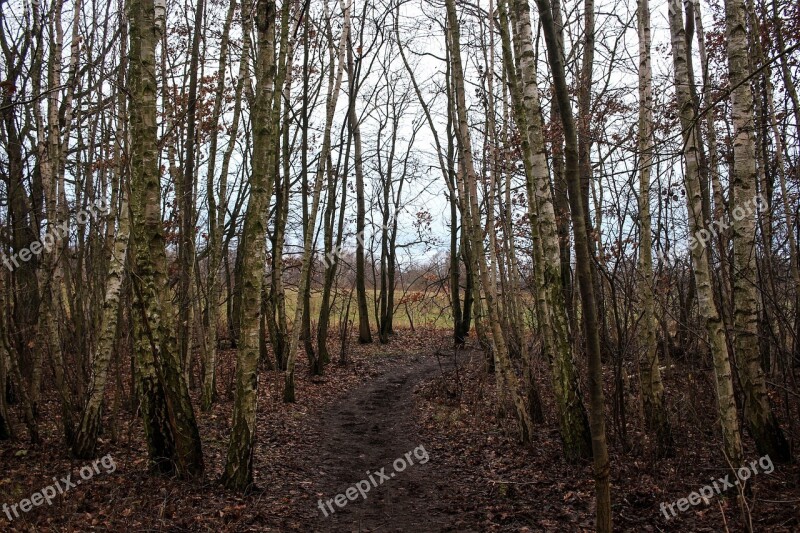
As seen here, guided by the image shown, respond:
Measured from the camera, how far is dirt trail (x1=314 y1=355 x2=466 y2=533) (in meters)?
5.96

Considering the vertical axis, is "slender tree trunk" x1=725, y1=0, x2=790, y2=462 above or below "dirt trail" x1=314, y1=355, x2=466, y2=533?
above

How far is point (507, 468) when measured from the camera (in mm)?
7422

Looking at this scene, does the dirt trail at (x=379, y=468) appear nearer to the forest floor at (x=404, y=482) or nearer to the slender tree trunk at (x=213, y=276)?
the forest floor at (x=404, y=482)

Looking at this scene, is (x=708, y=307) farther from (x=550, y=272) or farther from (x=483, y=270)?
(x=483, y=270)

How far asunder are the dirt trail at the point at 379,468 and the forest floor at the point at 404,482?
0.03 m

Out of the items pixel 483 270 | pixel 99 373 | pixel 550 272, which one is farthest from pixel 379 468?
pixel 99 373

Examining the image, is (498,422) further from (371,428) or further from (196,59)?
(196,59)

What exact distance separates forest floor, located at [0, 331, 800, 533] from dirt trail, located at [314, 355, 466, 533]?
0.09 feet

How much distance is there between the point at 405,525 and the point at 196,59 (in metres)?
9.52

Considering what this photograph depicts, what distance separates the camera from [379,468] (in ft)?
25.8

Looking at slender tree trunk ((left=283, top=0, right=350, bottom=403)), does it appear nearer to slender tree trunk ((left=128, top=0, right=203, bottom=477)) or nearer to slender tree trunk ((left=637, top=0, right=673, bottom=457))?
slender tree trunk ((left=128, top=0, right=203, bottom=477))

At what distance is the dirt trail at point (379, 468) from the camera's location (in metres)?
5.96

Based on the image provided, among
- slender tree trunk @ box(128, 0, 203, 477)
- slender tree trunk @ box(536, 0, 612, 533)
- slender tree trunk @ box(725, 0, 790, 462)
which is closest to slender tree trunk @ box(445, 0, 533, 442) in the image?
slender tree trunk @ box(725, 0, 790, 462)

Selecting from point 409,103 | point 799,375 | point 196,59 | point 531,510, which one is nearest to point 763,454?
point 799,375
